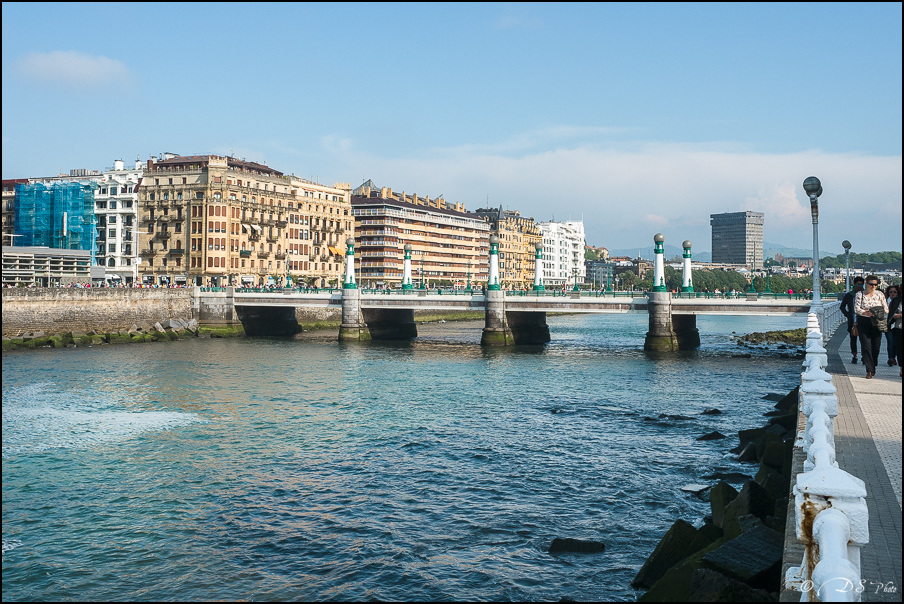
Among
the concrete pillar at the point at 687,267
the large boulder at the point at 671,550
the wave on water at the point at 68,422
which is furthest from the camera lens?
the concrete pillar at the point at 687,267

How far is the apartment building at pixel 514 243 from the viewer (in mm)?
173125

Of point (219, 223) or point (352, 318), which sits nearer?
point (352, 318)

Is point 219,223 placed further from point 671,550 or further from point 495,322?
point 671,550

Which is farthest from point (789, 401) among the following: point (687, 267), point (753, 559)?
point (687, 267)

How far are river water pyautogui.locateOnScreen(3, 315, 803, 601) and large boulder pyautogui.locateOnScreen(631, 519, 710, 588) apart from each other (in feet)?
1.50

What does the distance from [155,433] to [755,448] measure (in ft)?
64.6

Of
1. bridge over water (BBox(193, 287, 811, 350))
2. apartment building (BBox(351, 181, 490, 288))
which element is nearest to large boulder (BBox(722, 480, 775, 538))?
bridge over water (BBox(193, 287, 811, 350))

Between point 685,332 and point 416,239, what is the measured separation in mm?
85433

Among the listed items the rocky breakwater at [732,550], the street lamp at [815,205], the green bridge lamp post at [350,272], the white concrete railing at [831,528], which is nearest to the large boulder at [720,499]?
the rocky breakwater at [732,550]

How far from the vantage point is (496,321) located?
217ft

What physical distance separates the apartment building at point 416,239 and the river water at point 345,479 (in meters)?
83.0

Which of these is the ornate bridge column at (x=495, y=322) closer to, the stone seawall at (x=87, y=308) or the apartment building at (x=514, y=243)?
the stone seawall at (x=87, y=308)

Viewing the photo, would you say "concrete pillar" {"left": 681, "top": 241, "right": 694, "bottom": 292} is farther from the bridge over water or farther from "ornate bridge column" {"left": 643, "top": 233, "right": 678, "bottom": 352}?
"ornate bridge column" {"left": 643, "top": 233, "right": 678, "bottom": 352}

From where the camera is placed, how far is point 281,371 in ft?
152
